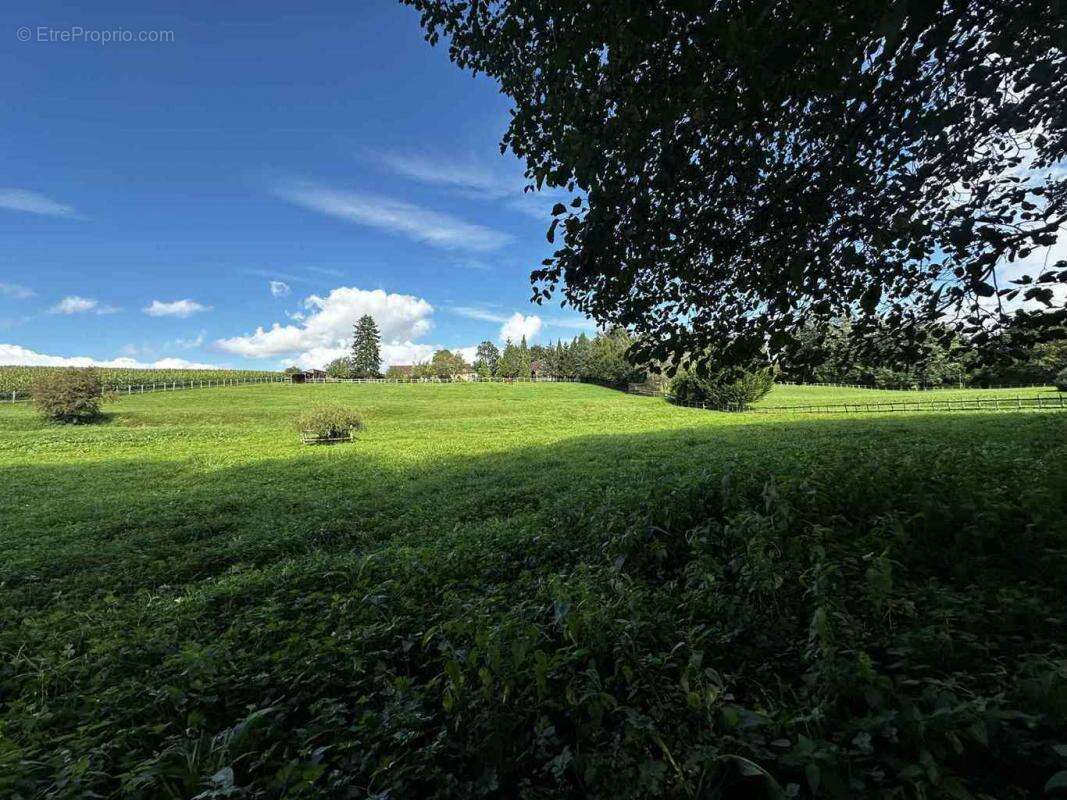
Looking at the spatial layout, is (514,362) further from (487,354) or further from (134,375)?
(134,375)

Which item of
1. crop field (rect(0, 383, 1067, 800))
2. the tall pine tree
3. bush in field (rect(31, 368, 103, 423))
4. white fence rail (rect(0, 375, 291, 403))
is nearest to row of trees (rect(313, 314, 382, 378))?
the tall pine tree

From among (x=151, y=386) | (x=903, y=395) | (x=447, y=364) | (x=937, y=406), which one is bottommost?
(x=937, y=406)

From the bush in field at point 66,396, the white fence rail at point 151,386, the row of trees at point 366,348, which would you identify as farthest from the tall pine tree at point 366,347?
the bush in field at point 66,396

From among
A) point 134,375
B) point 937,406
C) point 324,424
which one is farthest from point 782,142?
point 134,375

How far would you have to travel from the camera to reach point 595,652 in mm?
3182

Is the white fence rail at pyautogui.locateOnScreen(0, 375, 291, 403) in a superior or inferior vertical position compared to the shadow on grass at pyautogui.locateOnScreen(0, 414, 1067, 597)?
superior

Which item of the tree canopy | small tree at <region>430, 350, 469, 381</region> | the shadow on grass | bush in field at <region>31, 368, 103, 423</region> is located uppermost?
small tree at <region>430, 350, 469, 381</region>

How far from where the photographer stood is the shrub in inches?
1038

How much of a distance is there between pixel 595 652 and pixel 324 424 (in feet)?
86.4

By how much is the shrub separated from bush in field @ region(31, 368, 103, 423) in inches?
785

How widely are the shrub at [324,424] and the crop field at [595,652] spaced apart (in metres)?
18.0

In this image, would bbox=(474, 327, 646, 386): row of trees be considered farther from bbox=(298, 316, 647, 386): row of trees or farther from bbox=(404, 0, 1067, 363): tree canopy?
bbox=(404, 0, 1067, 363): tree canopy

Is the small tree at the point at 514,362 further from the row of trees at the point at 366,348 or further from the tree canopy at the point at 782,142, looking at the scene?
the tree canopy at the point at 782,142

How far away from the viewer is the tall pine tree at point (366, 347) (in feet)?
366
